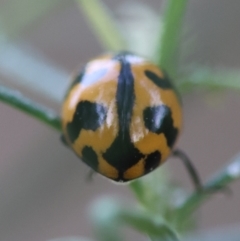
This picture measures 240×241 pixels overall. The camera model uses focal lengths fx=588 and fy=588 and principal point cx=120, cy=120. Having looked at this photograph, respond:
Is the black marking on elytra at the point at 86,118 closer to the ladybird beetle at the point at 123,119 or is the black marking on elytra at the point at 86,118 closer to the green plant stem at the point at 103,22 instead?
the ladybird beetle at the point at 123,119

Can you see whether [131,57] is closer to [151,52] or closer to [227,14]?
[151,52]

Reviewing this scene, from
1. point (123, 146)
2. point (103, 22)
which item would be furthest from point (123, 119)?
point (103, 22)

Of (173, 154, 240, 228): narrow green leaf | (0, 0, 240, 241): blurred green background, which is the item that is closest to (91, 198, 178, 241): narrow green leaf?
(173, 154, 240, 228): narrow green leaf

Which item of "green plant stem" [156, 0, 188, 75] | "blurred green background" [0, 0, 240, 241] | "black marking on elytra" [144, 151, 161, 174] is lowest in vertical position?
"black marking on elytra" [144, 151, 161, 174]

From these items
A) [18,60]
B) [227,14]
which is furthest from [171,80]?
[227,14]

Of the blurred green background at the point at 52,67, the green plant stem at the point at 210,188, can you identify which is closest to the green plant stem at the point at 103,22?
the blurred green background at the point at 52,67

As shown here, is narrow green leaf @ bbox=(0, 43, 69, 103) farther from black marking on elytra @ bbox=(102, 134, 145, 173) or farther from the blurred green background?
black marking on elytra @ bbox=(102, 134, 145, 173)

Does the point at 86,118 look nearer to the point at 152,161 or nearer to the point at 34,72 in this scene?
the point at 152,161
